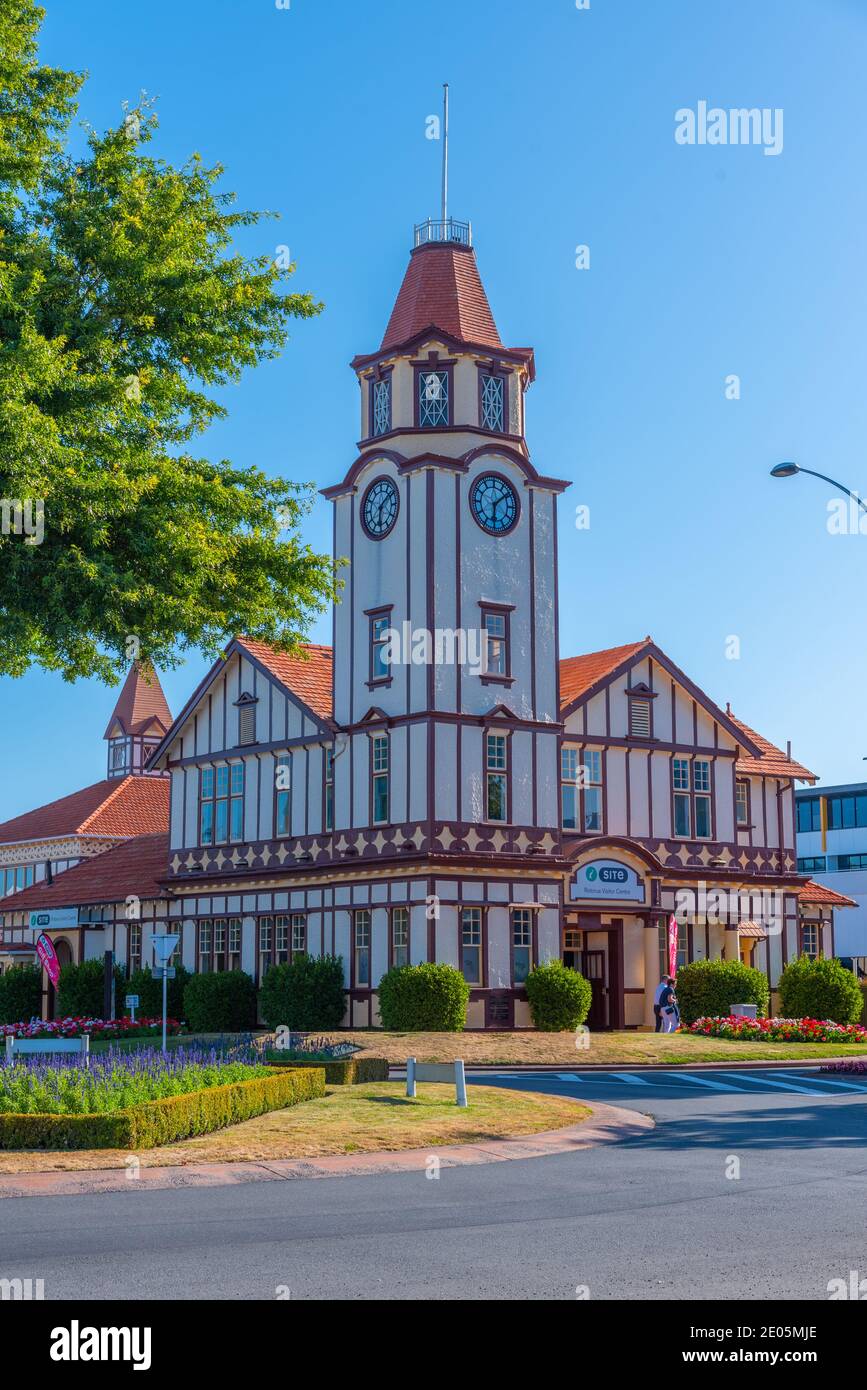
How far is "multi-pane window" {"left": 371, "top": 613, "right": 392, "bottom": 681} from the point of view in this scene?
1623 inches

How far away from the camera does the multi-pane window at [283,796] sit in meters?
44.7

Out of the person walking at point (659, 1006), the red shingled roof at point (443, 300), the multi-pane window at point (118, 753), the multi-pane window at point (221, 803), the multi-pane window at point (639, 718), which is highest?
the red shingled roof at point (443, 300)

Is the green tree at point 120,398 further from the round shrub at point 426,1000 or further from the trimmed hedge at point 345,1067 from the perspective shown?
the round shrub at point 426,1000

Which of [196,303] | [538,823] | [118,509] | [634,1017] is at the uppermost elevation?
[196,303]

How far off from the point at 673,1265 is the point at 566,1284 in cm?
96

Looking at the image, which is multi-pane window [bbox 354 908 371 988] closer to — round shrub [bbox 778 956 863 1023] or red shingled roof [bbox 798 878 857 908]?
round shrub [bbox 778 956 863 1023]

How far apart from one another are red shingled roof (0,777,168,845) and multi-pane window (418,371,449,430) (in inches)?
1247

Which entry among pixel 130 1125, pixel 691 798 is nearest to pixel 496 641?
pixel 691 798

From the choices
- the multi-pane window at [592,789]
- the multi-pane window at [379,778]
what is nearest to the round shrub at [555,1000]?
the multi-pane window at [592,789]

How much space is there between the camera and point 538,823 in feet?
136

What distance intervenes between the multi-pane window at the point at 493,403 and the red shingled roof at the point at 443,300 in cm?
102

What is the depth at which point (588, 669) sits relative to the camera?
155 ft
